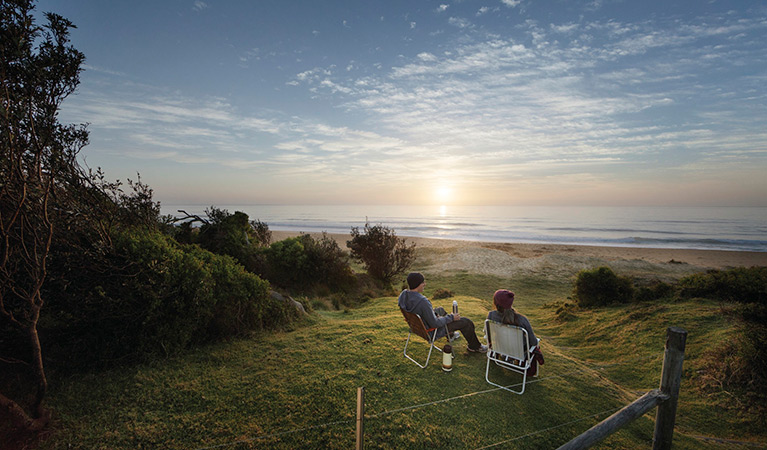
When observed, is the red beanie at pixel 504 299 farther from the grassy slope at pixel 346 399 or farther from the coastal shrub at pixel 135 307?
the coastal shrub at pixel 135 307

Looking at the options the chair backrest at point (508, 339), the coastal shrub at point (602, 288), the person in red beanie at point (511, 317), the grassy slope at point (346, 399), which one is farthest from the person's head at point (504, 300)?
the coastal shrub at point (602, 288)

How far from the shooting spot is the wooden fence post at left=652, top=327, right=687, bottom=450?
375 cm

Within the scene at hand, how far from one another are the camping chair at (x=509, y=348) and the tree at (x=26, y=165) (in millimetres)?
5742

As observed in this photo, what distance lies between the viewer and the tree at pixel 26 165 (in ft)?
10.6

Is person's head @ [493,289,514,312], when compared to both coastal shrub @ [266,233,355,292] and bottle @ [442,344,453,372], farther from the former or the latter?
coastal shrub @ [266,233,355,292]

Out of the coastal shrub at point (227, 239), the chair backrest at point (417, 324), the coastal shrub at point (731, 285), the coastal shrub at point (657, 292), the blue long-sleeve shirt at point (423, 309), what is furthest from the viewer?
the coastal shrub at point (227, 239)

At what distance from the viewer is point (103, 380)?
14.7ft

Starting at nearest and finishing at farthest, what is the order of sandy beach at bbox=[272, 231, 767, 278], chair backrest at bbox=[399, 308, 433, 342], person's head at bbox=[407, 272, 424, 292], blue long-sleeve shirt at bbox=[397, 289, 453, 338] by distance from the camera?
chair backrest at bbox=[399, 308, 433, 342]
blue long-sleeve shirt at bbox=[397, 289, 453, 338]
person's head at bbox=[407, 272, 424, 292]
sandy beach at bbox=[272, 231, 767, 278]

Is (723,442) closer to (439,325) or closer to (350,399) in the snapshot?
(439,325)

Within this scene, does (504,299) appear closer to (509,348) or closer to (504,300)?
(504,300)

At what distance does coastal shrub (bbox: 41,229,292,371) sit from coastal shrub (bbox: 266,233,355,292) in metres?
5.97

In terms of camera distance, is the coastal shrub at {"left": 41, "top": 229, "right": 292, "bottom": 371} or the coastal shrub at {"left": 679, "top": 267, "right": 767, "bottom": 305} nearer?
the coastal shrub at {"left": 41, "top": 229, "right": 292, "bottom": 371}

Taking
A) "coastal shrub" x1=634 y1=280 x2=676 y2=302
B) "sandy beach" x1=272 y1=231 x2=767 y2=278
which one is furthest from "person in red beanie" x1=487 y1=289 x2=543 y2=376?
"sandy beach" x1=272 y1=231 x2=767 y2=278

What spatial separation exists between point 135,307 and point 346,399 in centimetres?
371
